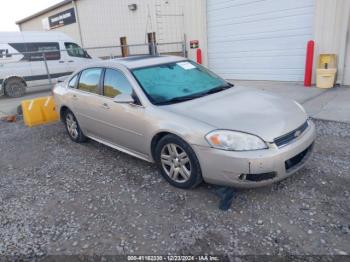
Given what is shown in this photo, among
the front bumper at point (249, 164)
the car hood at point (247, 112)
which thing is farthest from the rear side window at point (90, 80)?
the front bumper at point (249, 164)

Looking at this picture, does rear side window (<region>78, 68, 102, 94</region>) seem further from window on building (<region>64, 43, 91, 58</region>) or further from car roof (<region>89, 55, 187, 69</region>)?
window on building (<region>64, 43, 91, 58</region>)

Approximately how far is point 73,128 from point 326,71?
635 centimetres

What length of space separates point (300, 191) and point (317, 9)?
640 cm

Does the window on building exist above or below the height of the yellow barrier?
above

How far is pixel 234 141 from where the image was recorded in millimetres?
2838

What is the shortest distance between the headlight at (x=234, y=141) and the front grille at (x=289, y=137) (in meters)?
0.18

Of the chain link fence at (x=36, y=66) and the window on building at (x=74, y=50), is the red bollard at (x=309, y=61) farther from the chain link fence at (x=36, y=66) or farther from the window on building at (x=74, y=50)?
the window on building at (x=74, y=50)

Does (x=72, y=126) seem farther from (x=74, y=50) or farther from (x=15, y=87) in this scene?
(x=74, y=50)

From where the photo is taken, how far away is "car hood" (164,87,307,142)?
2934 mm

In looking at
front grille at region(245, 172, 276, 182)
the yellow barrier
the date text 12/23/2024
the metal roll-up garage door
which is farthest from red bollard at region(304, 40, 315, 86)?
the date text 12/23/2024

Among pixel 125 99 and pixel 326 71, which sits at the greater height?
pixel 125 99

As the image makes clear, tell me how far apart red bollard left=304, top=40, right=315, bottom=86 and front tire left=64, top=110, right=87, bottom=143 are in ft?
20.4

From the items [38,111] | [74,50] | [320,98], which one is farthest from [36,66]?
[320,98]

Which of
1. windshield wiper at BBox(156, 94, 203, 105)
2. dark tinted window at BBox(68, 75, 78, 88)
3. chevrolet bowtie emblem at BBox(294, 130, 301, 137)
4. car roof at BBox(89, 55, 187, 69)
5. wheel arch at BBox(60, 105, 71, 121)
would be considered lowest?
wheel arch at BBox(60, 105, 71, 121)
